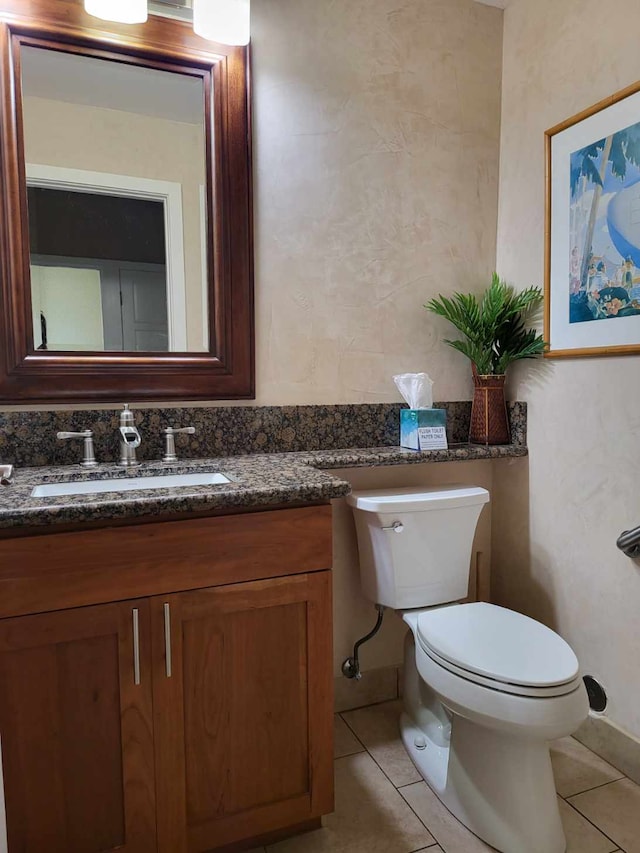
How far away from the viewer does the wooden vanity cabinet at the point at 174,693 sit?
1.03 metres

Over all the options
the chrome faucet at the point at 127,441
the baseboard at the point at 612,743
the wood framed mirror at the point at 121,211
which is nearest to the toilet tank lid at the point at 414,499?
the wood framed mirror at the point at 121,211

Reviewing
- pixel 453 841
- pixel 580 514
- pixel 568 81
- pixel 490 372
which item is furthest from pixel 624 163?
pixel 453 841

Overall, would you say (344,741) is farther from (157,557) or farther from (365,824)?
(157,557)

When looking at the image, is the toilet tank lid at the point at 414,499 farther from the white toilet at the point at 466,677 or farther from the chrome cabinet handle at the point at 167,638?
the chrome cabinet handle at the point at 167,638

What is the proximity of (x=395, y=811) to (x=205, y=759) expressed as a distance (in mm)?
555

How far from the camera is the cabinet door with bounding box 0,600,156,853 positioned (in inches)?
40.1

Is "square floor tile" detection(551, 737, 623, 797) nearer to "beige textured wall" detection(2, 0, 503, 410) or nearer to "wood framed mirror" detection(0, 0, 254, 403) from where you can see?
"beige textured wall" detection(2, 0, 503, 410)

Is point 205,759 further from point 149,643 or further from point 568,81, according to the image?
point 568,81

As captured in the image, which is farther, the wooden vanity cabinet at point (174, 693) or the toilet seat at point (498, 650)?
the toilet seat at point (498, 650)

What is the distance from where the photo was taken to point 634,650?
1.48 meters

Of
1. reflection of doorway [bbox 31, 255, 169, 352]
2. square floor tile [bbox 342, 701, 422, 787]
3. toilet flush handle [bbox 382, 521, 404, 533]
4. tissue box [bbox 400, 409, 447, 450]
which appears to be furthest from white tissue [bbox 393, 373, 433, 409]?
square floor tile [bbox 342, 701, 422, 787]

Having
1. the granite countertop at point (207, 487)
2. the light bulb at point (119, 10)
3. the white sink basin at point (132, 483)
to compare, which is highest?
the light bulb at point (119, 10)

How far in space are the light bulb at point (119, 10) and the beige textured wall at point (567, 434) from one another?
1166mm

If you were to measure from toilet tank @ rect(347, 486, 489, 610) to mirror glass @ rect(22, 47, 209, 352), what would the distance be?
2.25 ft
